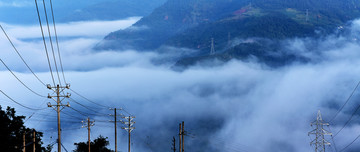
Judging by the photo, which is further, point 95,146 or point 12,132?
point 95,146

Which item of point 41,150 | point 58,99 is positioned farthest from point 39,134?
point 58,99

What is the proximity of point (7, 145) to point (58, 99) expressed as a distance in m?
27.2

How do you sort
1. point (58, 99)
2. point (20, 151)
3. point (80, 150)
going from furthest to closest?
point (80, 150) < point (20, 151) < point (58, 99)

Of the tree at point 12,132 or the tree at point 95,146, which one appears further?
the tree at point 95,146

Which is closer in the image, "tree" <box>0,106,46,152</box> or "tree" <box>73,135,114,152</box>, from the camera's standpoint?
"tree" <box>0,106,46,152</box>

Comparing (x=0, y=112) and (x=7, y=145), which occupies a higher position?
(x=0, y=112)

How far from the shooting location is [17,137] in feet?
311

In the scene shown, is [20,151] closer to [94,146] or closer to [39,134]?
[39,134]

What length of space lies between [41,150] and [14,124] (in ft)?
21.0

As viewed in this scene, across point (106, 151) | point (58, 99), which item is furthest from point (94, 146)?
point (58, 99)

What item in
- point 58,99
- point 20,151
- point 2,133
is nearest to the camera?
point 58,99

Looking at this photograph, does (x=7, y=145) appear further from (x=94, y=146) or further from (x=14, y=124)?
(x=94, y=146)

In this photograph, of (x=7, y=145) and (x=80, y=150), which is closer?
(x=7, y=145)

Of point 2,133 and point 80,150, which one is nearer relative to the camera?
point 2,133
